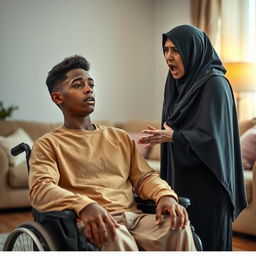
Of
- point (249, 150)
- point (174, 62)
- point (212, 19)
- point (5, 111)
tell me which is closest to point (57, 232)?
point (174, 62)

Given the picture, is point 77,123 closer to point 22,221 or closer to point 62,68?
point 62,68

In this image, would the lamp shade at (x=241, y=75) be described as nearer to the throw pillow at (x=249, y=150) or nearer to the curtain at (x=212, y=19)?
the curtain at (x=212, y=19)

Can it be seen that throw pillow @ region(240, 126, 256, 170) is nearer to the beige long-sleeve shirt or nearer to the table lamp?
the table lamp

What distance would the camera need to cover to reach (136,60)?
6.41 meters

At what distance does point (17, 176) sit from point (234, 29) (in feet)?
8.96

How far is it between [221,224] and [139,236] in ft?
1.51

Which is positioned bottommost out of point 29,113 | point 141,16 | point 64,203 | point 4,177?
point 4,177

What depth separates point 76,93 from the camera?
6.41 ft

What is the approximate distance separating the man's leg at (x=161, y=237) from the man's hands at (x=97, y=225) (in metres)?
0.18

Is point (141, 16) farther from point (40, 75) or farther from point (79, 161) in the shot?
point (79, 161)

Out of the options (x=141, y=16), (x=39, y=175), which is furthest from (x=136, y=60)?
(x=39, y=175)

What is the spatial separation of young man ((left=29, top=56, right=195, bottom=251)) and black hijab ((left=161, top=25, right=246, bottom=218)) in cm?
23

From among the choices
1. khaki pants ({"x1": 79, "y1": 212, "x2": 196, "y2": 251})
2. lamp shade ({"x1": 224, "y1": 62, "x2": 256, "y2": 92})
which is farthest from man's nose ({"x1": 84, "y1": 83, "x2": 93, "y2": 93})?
lamp shade ({"x1": 224, "y1": 62, "x2": 256, "y2": 92})

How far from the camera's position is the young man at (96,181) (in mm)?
1612
